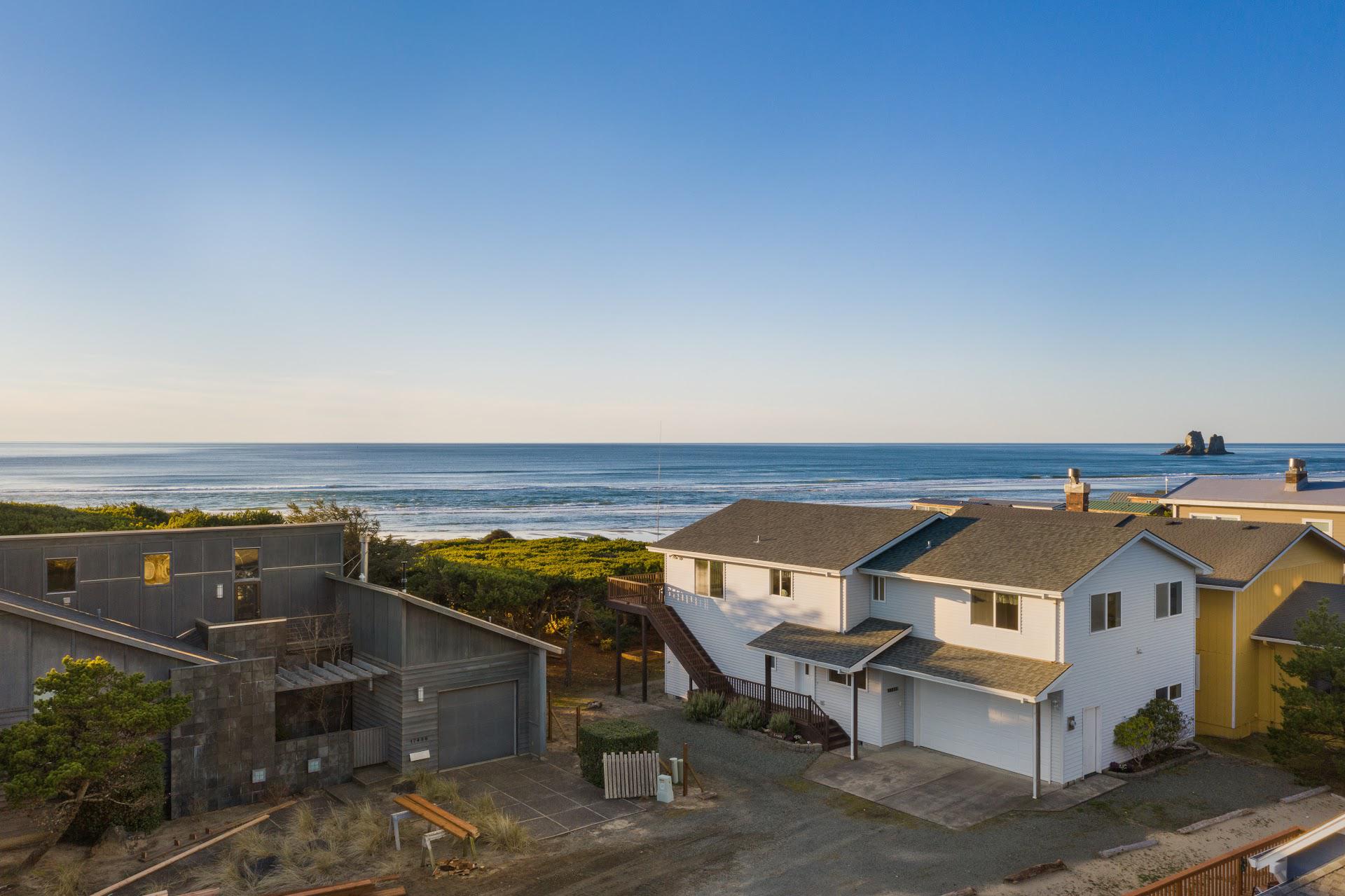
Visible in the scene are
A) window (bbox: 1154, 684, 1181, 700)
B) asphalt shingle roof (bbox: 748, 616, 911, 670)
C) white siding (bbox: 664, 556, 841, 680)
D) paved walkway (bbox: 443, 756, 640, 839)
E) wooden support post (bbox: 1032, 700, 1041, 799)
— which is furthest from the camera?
white siding (bbox: 664, 556, 841, 680)

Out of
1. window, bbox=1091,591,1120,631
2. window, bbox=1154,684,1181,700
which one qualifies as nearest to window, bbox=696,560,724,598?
window, bbox=1091,591,1120,631

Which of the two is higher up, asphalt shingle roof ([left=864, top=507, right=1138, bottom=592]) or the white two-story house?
asphalt shingle roof ([left=864, top=507, right=1138, bottom=592])

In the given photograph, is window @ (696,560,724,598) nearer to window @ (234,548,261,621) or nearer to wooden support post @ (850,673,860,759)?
wooden support post @ (850,673,860,759)

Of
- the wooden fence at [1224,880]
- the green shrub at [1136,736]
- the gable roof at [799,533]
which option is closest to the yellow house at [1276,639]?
the green shrub at [1136,736]

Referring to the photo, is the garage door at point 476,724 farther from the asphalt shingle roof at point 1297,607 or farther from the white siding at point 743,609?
the asphalt shingle roof at point 1297,607

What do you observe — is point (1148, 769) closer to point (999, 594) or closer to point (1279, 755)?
point (1279, 755)
